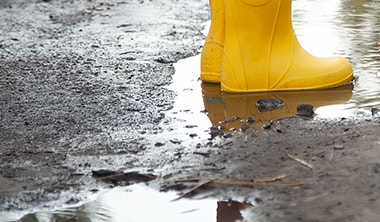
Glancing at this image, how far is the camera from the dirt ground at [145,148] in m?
2.73

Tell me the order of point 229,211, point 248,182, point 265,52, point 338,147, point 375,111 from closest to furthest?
point 229,211 → point 248,182 → point 338,147 → point 375,111 → point 265,52

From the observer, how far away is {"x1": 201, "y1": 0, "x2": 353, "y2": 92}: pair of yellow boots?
419cm

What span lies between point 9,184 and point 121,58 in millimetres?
2540

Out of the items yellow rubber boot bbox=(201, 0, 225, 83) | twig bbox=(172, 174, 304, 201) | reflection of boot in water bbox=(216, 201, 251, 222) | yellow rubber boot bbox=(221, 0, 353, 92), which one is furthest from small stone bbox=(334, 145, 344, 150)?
yellow rubber boot bbox=(201, 0, 225, 83)

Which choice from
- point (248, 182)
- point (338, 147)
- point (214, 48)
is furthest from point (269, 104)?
point (248, 182)

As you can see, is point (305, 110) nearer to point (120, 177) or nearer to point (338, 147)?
point (338, 147)

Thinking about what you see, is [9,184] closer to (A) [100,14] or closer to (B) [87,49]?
(B) [87,49]

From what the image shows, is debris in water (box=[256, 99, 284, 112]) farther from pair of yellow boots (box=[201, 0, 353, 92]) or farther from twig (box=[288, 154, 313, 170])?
twig (box=[288, 154, 313, 170])

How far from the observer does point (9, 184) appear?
9.59 feet

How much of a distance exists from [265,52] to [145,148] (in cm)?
116

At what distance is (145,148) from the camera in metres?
3.31

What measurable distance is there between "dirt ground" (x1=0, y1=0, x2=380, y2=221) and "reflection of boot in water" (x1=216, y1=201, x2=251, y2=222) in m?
0.04

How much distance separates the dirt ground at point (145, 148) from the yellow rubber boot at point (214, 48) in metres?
0.27

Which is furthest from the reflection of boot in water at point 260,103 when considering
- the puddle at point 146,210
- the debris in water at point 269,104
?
the puddle at point 146,210
